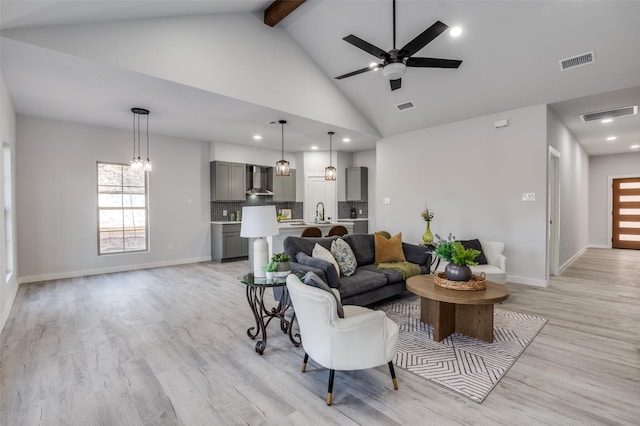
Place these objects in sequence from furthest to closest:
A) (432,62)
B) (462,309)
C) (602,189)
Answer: (602,189), (432,62), (462,309)

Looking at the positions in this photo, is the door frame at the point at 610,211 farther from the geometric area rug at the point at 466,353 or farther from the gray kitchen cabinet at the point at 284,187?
the gray kitchen cabinet at the point at 284,187

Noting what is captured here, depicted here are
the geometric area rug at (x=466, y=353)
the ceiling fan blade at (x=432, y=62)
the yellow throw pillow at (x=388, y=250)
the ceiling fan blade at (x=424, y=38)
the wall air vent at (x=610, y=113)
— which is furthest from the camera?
the wall air vent at (x=610, y=113)

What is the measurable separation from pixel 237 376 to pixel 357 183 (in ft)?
22.3

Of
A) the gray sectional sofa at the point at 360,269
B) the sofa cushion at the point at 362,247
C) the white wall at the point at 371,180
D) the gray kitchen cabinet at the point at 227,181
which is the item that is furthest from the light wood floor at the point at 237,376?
the white wall at the point at 371,180

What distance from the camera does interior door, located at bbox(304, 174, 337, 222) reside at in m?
8.66

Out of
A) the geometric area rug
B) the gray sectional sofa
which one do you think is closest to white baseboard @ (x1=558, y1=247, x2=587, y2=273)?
the geometric area rug

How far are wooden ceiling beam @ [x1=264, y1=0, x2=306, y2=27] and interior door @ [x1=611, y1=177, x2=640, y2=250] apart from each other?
1018cm

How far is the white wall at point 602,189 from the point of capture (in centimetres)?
880

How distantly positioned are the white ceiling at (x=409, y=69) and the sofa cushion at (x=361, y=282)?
2896mm

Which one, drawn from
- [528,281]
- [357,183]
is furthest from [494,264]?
[357,183]

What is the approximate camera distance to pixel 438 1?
12.4ft

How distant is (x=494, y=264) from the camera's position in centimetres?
479

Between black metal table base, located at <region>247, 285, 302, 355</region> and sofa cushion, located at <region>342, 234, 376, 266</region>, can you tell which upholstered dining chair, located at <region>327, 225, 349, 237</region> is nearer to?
sofa cushion, located at <region>342, 234, 376, 266</region>

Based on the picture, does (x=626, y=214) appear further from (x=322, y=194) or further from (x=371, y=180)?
(x=322, y=194)
